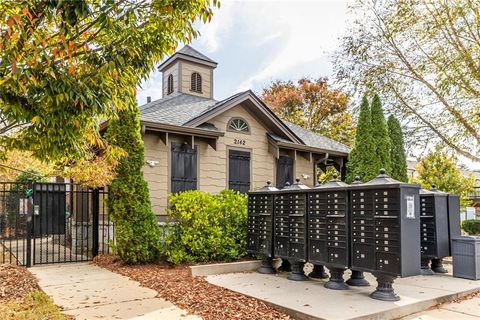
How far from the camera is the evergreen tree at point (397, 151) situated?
1263cm

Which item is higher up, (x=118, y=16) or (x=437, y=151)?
(x=118, y=16)

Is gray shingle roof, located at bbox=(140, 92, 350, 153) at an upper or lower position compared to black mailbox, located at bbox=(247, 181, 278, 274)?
upper

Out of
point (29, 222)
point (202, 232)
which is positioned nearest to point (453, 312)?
point (202, 232)

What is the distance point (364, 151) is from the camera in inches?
461

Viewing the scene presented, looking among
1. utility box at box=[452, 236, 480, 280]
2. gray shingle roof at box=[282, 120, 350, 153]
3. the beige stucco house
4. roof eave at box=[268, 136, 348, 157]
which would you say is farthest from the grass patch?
gray shingle roof at box=[282, 120, 350, 153]

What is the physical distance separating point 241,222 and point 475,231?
13.5 meters

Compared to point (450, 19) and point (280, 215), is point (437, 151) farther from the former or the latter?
point (280, 215)

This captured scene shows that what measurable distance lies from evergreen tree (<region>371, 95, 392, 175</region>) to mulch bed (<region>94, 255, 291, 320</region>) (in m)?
6.91

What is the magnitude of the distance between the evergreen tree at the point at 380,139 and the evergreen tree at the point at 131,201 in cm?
697

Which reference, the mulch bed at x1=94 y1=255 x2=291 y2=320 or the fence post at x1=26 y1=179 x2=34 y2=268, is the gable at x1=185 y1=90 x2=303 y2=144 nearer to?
the fence post at x1=26 y1=179 x2=34 y2=268

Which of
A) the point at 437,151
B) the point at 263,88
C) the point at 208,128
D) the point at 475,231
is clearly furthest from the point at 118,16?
the point at 263,88

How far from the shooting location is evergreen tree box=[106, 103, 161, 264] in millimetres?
8109

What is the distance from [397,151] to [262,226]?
708cm

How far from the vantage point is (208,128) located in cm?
1102
